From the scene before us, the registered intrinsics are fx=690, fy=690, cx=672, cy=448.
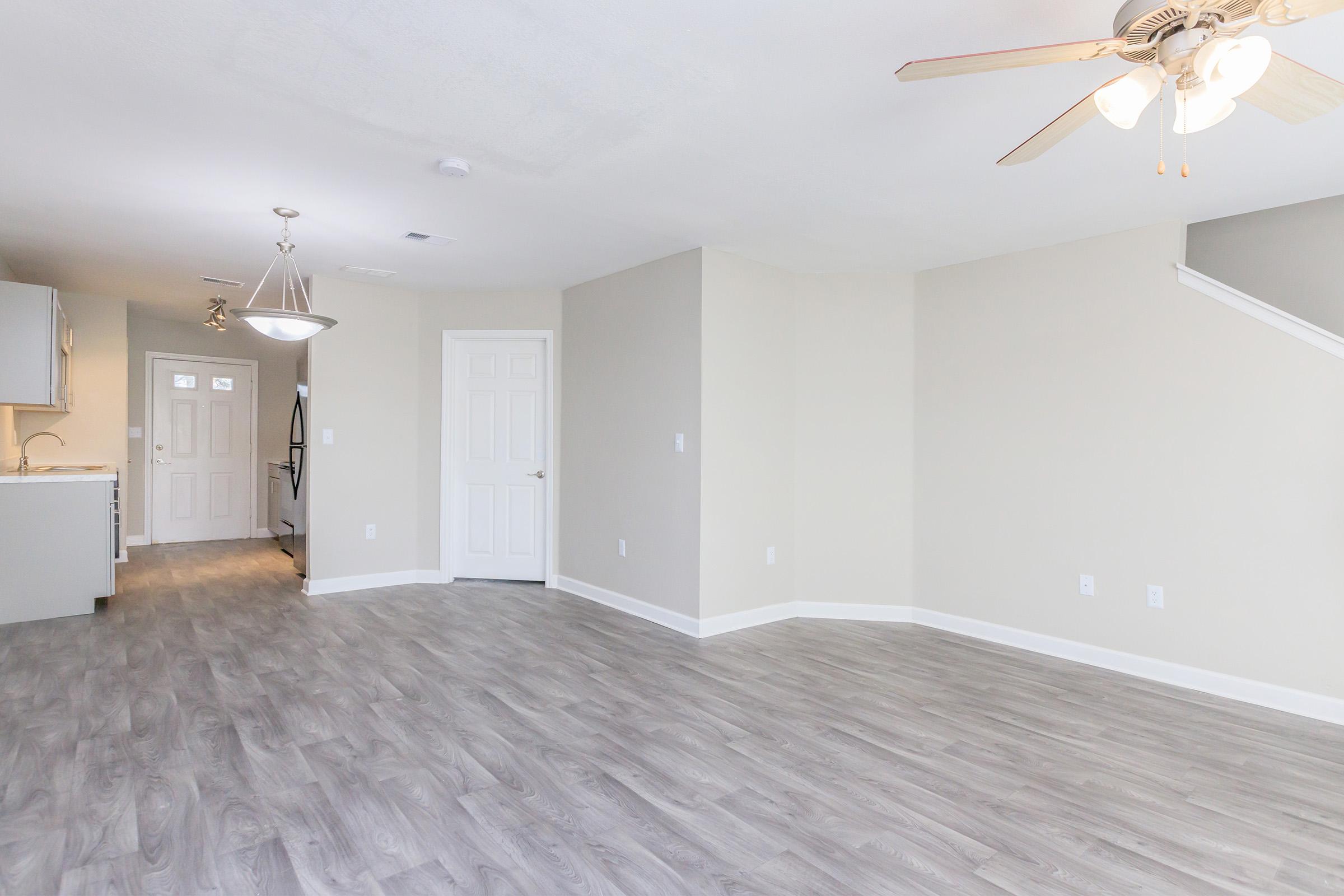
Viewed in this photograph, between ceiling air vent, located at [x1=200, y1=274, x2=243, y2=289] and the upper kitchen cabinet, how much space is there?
92 cm

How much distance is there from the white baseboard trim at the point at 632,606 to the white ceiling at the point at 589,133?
2.39 meters

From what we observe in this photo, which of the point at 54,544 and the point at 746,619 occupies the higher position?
the point at 54,544

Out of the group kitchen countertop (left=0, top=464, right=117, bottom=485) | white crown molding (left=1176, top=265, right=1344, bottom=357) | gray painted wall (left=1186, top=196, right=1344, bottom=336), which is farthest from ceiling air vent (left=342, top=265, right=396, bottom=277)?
gray painted wall (left=1186, top=196, right=1344, bottom=336)

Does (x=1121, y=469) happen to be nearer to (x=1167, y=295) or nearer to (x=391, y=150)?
(x=1167, y=295)

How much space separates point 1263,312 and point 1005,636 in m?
2.23

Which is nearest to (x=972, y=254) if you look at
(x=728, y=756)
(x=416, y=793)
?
(x=728, y=756)

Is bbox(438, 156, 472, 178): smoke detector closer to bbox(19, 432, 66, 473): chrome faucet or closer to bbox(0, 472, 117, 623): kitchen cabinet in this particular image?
bbox(0, 472, 117, 623): kitchen cabinet

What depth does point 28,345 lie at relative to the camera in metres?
4.62

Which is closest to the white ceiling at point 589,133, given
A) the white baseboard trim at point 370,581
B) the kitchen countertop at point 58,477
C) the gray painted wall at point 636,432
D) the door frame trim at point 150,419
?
the gray painted wall at point 636,432

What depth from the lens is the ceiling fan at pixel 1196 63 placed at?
155 centimetres

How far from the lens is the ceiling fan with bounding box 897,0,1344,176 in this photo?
1.55 metres

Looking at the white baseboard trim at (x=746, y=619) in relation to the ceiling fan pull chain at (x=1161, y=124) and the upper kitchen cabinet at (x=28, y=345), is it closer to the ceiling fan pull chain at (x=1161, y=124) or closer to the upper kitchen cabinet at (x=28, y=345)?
the ceiling fan pull chain at (x=1161, y=124)

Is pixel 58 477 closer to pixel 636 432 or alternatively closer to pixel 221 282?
pixel 221 282

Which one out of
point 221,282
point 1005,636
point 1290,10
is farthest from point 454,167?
point 1005,636
